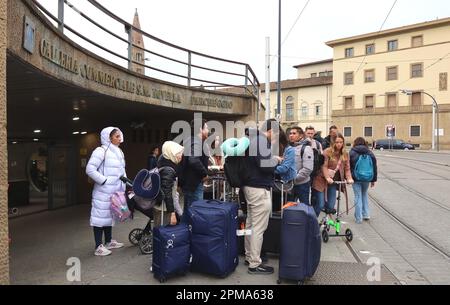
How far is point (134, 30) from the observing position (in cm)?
873

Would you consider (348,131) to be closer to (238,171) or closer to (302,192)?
(302,192)

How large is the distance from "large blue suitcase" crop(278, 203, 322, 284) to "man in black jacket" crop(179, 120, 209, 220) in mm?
1372

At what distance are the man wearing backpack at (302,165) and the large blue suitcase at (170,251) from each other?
2151mm

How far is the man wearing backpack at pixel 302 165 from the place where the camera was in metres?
6.58

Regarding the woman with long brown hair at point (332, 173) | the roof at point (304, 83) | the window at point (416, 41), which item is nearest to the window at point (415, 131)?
the window at point (416, 41)

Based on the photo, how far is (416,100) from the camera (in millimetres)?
55094

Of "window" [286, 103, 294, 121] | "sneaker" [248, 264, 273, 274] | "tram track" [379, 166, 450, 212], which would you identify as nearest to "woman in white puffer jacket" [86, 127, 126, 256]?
"sneaker" [248, 264, 273, 274]

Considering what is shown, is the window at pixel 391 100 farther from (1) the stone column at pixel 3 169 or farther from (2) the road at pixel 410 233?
(1) the stone column at pixel 3 169

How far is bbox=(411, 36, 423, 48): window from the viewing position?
5490cm

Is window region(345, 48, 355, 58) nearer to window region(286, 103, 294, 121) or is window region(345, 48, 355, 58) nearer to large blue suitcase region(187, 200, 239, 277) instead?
window region(286, 103, 294, 121)

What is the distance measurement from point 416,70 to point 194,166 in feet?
185

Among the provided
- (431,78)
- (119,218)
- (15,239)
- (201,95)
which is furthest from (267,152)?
(431,78)

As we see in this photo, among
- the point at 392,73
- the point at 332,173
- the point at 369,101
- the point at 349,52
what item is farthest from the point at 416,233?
the point at 349,52
